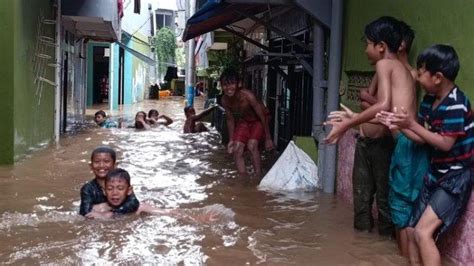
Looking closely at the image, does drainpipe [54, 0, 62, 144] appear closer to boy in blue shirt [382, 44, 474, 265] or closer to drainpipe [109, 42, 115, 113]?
boy in blue shirt [382, 44, 474, 265]

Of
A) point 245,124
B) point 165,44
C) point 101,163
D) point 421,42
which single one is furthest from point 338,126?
point 165,44

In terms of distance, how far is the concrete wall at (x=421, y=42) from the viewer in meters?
4.46

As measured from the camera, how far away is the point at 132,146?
13.1 meters

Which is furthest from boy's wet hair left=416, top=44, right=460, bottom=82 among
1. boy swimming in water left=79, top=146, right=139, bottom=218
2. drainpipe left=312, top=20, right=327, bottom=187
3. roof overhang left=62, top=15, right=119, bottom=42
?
roof overhang left=62, top=15, right=119, bottom=42

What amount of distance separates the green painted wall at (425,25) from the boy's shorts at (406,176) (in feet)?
1.85

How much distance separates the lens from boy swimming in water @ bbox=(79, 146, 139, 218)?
6.00 m

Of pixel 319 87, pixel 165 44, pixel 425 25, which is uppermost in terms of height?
pixel 165 44

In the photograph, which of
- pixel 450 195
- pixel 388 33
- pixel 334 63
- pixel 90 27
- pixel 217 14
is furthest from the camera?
pixel 90 27

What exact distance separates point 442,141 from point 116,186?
3100mm

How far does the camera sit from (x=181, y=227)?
584 cm

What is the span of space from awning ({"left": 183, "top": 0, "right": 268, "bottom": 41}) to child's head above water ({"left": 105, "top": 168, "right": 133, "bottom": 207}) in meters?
3.29

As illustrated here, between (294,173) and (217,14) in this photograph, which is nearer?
(294,173)

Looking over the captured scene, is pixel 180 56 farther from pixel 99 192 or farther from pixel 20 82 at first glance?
pixel 99 192

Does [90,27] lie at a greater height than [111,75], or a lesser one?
greater
